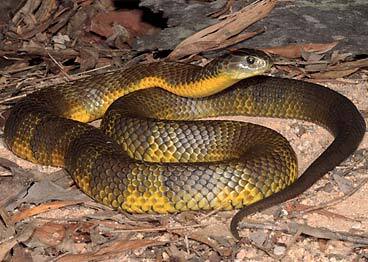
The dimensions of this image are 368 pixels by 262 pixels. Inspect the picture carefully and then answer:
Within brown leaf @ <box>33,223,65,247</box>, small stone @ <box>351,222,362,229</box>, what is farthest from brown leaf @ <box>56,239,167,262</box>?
small stone @ <box>351,222,362,229</box>

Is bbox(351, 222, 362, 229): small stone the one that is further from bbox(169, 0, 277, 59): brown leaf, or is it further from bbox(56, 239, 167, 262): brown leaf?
bbox(169, 0, 277, 59): brown leaf

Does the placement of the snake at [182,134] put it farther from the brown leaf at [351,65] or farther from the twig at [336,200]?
the brown leaf at [351,65]

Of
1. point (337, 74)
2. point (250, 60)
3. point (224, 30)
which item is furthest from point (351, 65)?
point (250, 60)

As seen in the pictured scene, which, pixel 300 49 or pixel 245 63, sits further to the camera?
pixel 300 49

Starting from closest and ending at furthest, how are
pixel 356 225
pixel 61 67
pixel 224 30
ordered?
1. pixel 356 225
2. pixel 224 30
3. pixel 61 67

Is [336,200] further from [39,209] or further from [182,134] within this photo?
[39,209]

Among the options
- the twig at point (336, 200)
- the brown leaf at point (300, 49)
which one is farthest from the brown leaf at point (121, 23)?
the twig at point (336, 200)
